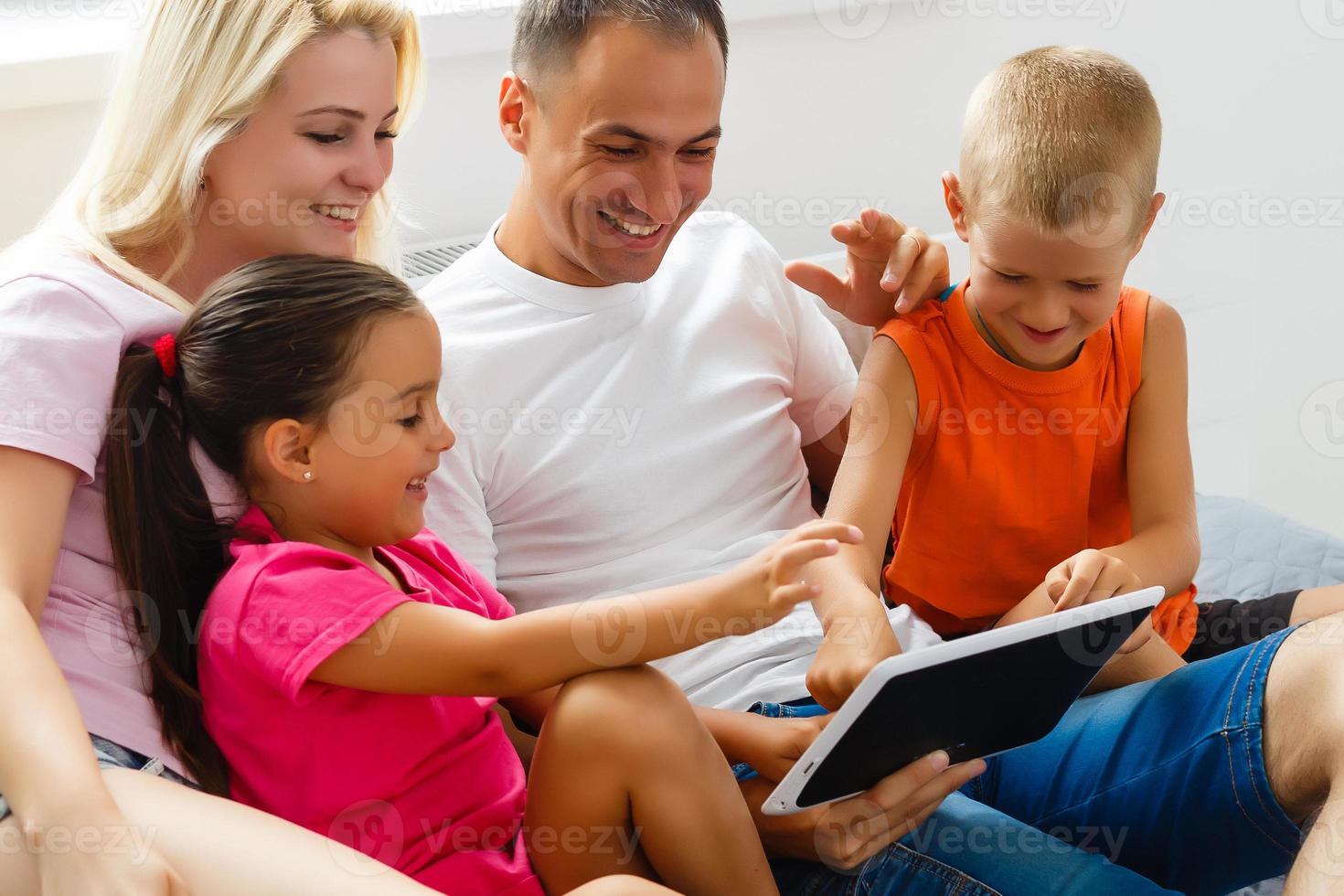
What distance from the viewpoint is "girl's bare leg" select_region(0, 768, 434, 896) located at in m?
1.01

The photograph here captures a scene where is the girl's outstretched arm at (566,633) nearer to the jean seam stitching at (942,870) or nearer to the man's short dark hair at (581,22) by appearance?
the jean seam stitching at (942,870)

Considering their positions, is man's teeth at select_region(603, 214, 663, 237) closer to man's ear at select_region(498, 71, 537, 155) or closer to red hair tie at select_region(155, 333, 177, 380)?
man's ear at select_region(498, 71, 537, 155)

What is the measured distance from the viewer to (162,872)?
3.25 feet

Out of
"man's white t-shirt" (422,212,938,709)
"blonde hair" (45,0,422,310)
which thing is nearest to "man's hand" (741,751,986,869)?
"man's white t-shirt" (422,212,938,709)

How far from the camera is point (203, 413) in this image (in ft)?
3.95

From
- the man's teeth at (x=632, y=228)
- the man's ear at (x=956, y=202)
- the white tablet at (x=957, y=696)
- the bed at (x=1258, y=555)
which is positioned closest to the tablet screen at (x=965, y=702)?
the white tablet at (x=957, y=696)

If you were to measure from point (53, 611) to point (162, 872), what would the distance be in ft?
0.98

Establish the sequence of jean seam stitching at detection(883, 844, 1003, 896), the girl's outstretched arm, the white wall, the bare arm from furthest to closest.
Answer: the white wall
the bare arm
jean seam stitching at detection(883, 844, 1003, 896)
the girl's outstretched arm

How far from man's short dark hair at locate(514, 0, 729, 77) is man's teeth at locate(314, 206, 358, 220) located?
261 millimetres

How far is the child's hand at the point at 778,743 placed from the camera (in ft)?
4.09

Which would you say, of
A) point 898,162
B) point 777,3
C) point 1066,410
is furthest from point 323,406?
point 898,162

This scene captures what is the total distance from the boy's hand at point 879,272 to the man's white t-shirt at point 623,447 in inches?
4.4

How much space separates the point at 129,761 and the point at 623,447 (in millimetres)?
591

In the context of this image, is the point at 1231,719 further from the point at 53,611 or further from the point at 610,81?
the point at 53,611
